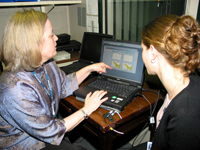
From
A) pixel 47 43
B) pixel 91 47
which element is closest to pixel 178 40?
pixel 47 43

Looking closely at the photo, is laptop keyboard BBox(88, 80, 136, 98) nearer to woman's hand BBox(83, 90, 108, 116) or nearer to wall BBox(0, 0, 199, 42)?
woman's hand BBox(83, 90, 108, 116)

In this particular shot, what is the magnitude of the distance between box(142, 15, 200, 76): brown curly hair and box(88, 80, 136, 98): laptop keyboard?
15.9 inches

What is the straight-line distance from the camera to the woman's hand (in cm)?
102

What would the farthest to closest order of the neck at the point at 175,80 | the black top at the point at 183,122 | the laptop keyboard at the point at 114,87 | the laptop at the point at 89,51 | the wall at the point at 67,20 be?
the wall at the point at 67,20 → the laptop at the point at 89,51 → the laptop keyboard at the point at 114,87 → the neck at the point at 175,80 → the black top at the point at 183,122

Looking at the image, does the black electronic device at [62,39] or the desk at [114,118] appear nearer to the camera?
the desk at [114,118]

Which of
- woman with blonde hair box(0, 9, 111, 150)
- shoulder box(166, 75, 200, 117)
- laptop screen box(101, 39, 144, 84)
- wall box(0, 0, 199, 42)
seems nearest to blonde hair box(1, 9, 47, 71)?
woman with blonde hair box(0, 9, 111, 150)

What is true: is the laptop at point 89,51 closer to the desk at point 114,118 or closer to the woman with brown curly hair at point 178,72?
the desk at point 114,118

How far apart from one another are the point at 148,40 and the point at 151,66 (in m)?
0.15

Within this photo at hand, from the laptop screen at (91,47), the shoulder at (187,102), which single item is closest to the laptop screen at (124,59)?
the laptop screen at (91,47)

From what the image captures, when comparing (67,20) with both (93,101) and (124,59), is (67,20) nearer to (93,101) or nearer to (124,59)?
(124,59)

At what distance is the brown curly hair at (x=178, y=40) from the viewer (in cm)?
A: 73

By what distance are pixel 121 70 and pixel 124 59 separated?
0.08m

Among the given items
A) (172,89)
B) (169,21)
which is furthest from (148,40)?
(172,89)

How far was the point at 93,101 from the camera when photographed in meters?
1.05
